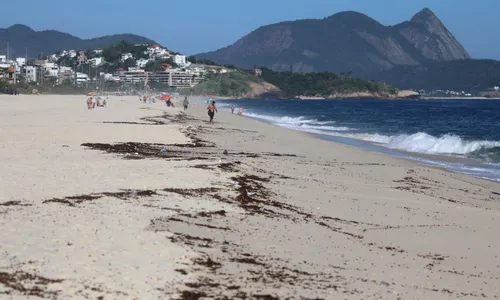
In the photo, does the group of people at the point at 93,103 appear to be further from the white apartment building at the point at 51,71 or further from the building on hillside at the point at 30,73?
the white apartment building at the point at 51,71

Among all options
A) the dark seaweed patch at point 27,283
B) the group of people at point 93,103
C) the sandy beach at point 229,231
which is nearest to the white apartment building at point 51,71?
the group of people at point 93,103

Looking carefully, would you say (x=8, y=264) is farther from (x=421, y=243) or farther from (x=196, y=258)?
(x=421, y=243)

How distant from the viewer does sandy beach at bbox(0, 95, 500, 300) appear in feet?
16.0

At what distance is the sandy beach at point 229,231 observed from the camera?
488cm

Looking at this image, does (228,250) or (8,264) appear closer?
(8,264)

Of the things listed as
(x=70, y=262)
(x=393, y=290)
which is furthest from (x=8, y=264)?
(x=393, y=290)

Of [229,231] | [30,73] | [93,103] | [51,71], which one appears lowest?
[229,231]

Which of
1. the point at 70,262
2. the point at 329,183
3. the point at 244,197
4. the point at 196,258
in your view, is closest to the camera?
the point at 70,262

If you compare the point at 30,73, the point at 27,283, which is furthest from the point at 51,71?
the point at 27,283

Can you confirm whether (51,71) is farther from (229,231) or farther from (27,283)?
(27,283)

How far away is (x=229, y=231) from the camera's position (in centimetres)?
673

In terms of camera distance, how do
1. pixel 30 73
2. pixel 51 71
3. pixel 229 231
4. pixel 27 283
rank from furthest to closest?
pixel 51 71
pixel 30 73
pixel 229 231
pixel 27 283

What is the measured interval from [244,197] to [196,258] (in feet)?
11.3

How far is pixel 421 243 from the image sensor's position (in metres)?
7.23
